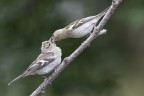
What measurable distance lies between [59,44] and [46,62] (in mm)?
2150

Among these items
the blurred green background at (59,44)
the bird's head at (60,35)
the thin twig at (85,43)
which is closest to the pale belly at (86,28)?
the bird's head at (60,35)

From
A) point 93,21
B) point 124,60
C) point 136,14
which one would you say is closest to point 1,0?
point 136,14

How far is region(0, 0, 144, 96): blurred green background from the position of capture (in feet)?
21.5

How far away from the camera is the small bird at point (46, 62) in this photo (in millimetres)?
4359

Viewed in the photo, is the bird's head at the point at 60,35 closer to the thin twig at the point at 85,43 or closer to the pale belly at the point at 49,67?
the pale belly at the point at 49,67

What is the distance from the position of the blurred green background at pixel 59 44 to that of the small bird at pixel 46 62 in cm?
198

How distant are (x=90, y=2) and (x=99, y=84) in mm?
923

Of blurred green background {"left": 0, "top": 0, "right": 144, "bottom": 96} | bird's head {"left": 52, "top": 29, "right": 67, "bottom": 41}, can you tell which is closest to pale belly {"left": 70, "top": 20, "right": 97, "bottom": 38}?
bird's head {"left": 52, "top": 29, "right": 67, "bottom": 41}

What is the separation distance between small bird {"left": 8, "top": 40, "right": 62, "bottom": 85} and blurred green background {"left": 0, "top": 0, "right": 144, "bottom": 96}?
6.49 ft

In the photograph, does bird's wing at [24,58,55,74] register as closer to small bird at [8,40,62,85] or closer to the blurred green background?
small bird at [8,40,62,85]

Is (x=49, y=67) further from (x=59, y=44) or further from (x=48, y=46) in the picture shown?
(x=59, y=44)

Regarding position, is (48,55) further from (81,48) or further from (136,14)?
(136,14)

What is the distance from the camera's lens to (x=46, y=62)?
4473mm

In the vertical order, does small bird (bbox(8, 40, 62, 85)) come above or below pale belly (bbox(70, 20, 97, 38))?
above
